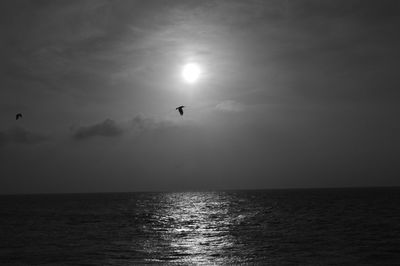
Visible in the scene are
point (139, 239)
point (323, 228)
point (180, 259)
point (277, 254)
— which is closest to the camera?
point (180, 259)

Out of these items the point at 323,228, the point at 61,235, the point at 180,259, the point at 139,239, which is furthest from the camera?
the point at 323,228

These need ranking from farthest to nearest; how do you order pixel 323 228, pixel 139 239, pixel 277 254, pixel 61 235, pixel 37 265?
1. pixel 323 228
2. pixel 61 235
3. pixel 139 239
4. pixel 277 254
5. pixel 37 265

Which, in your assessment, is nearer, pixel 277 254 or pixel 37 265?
pixel 37 265

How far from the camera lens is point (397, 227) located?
193 ft

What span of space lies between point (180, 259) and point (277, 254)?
9.10m

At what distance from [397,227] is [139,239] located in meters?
36.8

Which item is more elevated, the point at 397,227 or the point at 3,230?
the point at 3,230

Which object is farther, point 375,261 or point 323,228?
point 323,228

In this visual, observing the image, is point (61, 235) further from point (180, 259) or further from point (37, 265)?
point (180, 259)

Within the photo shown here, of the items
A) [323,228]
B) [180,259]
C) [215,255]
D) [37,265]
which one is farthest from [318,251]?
[37,265]

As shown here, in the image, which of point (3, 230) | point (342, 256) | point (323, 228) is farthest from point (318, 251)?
point (3, 230)

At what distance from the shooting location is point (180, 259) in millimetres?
35531

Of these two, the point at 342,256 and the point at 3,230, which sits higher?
the point at 3,230

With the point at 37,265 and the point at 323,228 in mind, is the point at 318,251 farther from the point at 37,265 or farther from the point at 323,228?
the point at 37,265
